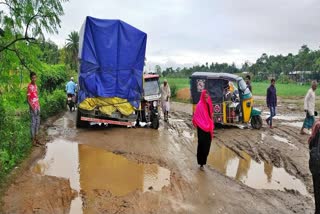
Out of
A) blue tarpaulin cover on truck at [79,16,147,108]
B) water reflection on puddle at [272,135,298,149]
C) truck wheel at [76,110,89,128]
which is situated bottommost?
water reflection on puddle at [272,135,298,149]

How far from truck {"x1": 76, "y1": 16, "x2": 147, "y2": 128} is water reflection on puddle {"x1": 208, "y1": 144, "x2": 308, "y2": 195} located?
4096mm

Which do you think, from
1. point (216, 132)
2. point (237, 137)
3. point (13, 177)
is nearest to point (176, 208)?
point (13, 177)

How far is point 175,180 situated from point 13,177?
121 inches

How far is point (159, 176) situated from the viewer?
825 centimetres

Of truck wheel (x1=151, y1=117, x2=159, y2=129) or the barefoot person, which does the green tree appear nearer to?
the barefoot person

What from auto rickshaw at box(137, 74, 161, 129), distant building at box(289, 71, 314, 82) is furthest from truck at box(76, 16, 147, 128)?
distant building at box(289, 71, 314, 82)

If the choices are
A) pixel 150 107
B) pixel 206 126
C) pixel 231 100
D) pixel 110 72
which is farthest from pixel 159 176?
pixel 231 100

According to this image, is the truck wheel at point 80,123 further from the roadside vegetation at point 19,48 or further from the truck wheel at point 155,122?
the roadside vegetation at point 19,48

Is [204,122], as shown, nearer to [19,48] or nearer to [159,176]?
[159,176]

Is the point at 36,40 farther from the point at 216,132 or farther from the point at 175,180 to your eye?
the point at 216,132

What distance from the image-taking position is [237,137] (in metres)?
13.2

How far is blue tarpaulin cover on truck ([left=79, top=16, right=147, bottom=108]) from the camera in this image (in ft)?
43.5

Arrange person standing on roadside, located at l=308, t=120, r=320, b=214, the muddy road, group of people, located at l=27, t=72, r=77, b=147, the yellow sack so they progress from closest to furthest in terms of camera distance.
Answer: person standing on roadside, located at l=308, t=120, r=320, b=214
the muddy road
group of people, located at l=27, t=72, r=77, b=147
the yellow sack

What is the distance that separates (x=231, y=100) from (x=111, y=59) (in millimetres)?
4530
